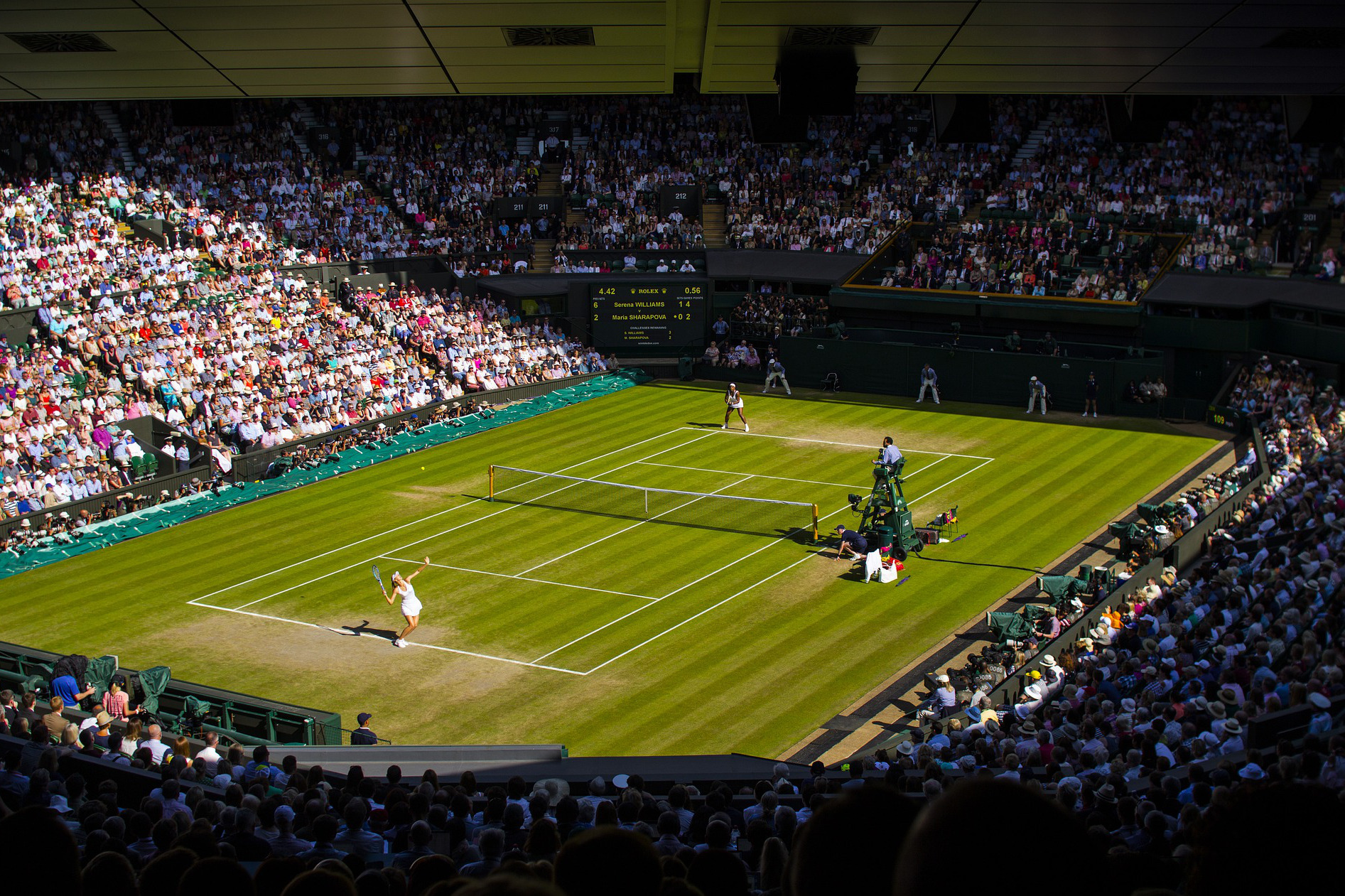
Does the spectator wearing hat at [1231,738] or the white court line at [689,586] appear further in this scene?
the white court line at [689,586]

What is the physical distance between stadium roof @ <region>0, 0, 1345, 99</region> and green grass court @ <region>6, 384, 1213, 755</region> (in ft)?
44.3

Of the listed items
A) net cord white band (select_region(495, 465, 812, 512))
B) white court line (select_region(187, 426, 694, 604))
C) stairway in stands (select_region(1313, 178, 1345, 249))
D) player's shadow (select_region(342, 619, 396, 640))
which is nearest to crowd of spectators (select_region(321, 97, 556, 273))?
white court line (select_region(187, 426, 694, 604))

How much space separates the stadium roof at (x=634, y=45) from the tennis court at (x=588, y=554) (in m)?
16.3

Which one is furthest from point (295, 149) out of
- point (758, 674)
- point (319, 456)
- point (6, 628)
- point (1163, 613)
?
point (1163, 613)

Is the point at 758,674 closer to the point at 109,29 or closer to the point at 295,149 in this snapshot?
the point at 109,29

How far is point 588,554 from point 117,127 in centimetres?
3300

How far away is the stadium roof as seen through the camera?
208 inches

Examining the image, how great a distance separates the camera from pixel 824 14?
5.50 meters

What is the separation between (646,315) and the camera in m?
51.3

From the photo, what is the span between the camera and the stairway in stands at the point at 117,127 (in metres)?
48.2

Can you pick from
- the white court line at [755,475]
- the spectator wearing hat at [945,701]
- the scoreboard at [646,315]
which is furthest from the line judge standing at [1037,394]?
the spectator wearing hat at [945,701]

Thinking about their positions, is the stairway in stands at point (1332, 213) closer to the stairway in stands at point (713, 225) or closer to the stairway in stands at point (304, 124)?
the stairway in stands at point (713, 225)

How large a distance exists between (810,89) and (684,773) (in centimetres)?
853

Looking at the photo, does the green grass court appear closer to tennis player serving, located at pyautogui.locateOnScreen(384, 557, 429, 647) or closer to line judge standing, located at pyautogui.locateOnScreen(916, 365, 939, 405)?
tennis player serving, located at pyautogui.locateOnScreen(384, 557, 429, 647)
